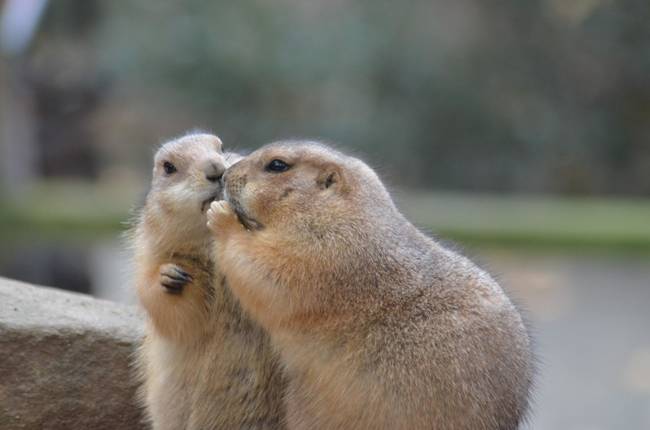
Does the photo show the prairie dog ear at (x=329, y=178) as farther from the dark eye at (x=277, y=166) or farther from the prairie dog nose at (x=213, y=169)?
the prairie dog nose at (x=213, y=169)

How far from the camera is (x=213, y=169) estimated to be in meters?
4.77

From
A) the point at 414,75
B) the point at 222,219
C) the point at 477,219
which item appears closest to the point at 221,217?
the point at 222,219

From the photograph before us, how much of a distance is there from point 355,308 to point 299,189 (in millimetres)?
525

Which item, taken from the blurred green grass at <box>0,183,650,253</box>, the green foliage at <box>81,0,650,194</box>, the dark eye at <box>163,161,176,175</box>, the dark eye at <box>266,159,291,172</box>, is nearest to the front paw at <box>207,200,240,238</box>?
the dark eye at <box>266,159,291,172</box>

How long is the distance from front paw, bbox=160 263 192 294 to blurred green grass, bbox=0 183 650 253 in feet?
31.6

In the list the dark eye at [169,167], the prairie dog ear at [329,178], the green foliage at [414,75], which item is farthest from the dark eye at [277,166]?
the green foliage at [414,75]

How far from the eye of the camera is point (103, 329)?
5570mm

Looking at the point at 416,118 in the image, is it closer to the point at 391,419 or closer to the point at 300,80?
the point at 300,80

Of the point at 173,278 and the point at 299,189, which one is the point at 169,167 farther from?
the point at 299,189

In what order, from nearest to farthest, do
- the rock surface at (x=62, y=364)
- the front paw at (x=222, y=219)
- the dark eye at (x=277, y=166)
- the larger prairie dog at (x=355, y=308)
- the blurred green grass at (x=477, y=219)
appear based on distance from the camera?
the larger prairie dog at (x=355, y=308)
the front paw at (x=222, y=219)
the dark eye at (x=277, y=166)
the rock surface at (x=62, y=364)
the blurred green grass at (x=477, y=219)

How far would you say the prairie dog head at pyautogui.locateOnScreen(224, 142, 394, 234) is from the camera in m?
4.53

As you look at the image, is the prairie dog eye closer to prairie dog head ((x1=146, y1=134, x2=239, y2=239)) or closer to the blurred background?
prairie dog head ((x1=146, y1=134, x2=239, y2=239))

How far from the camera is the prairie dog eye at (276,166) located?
4.62 metres

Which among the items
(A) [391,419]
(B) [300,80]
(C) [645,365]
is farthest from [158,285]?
(B) [300,80]
